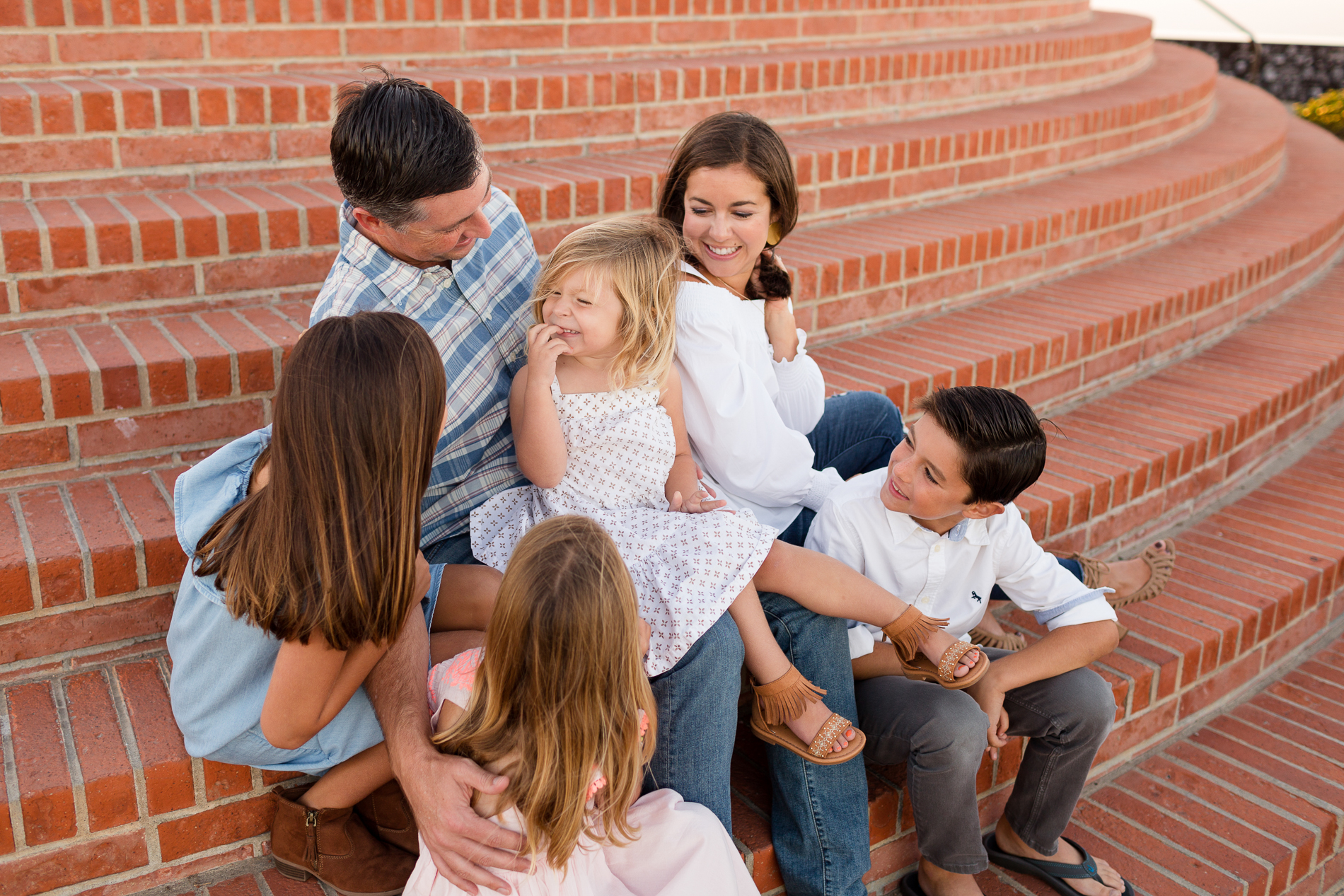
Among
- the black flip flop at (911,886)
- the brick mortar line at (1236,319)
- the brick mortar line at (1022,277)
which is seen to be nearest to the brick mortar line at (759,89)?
the brick mortar line at (1022,277)

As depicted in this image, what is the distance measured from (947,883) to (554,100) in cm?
268

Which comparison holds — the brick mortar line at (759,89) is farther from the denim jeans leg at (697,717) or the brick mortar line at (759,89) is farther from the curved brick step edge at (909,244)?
the denim jeans leg at (697,717)

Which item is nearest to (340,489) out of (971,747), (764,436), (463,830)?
(463,830)

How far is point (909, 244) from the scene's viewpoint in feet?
11.9

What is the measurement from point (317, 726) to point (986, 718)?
4.00ft

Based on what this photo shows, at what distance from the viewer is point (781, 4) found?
14.8ft

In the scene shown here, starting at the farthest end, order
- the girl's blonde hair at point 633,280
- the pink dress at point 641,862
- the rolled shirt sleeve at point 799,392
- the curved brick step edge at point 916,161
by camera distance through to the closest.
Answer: the curved brick step edge at point 916,161, the rolled shirt sleeve at point 799,392, the girl's blonde hair at point 633,280, the pink dress at point 641,862

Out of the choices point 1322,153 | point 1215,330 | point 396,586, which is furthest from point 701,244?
point 1322,153

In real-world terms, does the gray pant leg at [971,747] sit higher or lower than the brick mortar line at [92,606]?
lower

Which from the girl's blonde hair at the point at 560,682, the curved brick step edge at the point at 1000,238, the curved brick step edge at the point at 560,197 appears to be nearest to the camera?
the girl's blonde hair at the point at 560,682

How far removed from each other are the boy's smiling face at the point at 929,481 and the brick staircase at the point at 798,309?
581mm

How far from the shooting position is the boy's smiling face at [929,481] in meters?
2.07

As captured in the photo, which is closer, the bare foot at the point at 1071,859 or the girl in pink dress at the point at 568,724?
the girl in pink dress at the point at 568,724

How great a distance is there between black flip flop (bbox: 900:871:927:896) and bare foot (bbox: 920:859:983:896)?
Answer: 0.08 feet
